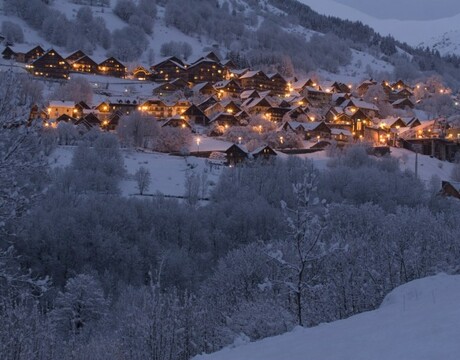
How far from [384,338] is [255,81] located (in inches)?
3031

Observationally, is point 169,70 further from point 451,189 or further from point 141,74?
point 451,189

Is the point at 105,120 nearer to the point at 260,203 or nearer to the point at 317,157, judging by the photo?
the point at 317,157

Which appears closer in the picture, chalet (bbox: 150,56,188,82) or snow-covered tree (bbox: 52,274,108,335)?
snow-covered tree (bbox: 52,274,108,335)

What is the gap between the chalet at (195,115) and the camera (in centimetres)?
6122

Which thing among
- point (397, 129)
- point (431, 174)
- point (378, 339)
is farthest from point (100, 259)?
point (397, 129)

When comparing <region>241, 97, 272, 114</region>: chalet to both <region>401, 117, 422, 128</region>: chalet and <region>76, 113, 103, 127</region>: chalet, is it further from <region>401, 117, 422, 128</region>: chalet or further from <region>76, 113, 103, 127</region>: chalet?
<region>76, 113, 103, 127</region>: chalet

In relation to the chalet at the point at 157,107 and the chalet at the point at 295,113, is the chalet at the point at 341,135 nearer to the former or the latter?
the chalet at the point at 295,113

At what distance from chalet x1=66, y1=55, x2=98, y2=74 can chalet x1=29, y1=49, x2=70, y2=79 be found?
15.8 ft

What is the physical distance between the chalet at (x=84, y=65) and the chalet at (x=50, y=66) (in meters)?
4.83

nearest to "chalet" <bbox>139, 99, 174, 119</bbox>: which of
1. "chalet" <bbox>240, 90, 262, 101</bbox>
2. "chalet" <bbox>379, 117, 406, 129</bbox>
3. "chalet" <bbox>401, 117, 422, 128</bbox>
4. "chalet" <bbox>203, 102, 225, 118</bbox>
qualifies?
"chalet" <bbox>203, 102, 225, 118</bbox>

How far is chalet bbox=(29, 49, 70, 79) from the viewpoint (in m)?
73.8

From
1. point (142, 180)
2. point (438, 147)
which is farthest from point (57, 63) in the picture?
point (438, 147)

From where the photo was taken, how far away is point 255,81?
81562 millimetres

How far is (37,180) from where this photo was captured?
3247cm
